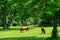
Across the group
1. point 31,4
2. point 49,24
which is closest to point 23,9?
point 31,4

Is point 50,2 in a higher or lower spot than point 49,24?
higher

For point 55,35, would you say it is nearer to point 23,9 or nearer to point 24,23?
point 23,9

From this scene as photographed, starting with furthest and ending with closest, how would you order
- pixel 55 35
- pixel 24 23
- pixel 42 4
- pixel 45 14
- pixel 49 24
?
pixel 24 23 < pixel 49 24 < pixel 55 35 < pixel 42 4 < pixel 45 14

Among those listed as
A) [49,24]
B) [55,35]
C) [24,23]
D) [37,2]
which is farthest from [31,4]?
[24,23]

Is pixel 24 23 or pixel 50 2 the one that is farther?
pixel 24 23

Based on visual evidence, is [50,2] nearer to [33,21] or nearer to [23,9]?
[23,9]

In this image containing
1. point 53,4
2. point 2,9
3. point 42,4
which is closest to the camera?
point 53,4

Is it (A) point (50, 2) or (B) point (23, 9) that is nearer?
(A) point (50, 2)

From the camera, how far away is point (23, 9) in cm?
3966

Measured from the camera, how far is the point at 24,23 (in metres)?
102

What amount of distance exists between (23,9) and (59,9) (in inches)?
493

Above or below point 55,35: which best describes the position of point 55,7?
above

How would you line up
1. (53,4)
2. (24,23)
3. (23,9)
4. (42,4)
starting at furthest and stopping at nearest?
(24,23) < (23,9) < (42,4) < (53,4)

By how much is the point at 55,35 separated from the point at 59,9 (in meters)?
6.19
